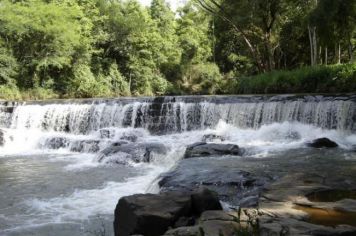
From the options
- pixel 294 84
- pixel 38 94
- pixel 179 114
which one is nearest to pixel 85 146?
pixel 179 114

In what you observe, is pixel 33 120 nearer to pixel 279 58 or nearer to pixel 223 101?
pixel 223 101

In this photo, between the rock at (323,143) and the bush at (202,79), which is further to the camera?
the bush at (202,79)

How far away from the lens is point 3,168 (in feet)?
41.1

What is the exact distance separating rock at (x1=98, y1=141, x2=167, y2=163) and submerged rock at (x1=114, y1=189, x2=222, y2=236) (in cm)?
617

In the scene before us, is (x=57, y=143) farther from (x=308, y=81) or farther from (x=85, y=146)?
(x=308, y=81)

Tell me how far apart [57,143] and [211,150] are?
7132 millimetres

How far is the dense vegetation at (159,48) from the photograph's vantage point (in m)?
21.7

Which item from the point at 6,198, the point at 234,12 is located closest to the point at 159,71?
the point at 234,12

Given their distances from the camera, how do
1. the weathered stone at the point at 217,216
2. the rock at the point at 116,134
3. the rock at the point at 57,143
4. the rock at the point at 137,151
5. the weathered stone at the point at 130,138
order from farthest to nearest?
the rock at the point at 116,134
the rock at the point at 57,143
the weathered stone at the point at 130,138
the rock at the point at 137,151
the weathered stone at the point at 217,216

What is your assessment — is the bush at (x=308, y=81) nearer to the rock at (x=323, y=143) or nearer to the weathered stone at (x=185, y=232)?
the rock at (x=323, y=143)

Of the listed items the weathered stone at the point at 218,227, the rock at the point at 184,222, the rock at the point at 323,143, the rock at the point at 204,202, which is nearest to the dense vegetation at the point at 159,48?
the rock at the point at 323,143

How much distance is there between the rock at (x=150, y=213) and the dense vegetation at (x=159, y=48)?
1408 cm

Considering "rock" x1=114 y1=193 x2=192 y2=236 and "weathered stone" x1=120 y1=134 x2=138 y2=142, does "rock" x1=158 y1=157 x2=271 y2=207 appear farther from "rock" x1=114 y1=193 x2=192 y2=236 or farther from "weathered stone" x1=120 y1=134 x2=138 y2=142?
"weathered stone" x1=120 y1=134 x2=138 y2=142

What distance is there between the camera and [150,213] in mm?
5363
